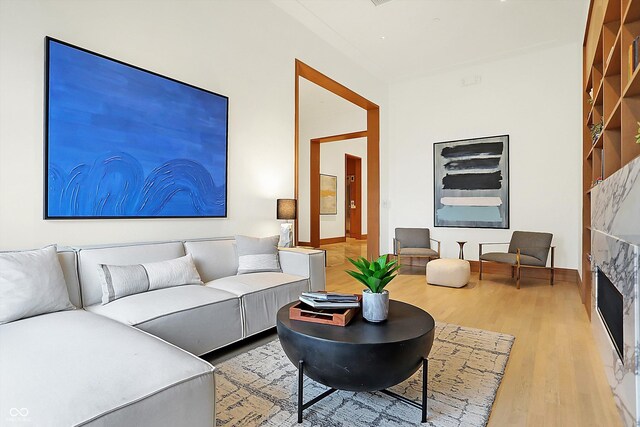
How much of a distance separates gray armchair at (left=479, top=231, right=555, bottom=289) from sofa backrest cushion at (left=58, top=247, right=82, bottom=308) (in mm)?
4684

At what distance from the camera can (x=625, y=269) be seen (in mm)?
1702

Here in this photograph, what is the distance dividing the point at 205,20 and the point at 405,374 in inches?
139

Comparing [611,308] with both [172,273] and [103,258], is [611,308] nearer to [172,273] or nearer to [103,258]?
[172,273]

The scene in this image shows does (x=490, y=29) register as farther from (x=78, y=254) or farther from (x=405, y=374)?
(x=78, y=254)

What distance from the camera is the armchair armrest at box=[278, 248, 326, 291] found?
3.34 metres

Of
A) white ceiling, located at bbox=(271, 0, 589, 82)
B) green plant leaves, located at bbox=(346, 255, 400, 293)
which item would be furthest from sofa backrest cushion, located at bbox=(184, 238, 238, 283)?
white ceiling, located at bbox=(271, 0, 589, 82)

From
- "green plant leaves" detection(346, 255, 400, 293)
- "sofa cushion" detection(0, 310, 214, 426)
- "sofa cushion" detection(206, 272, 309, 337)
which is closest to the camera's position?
"sofa cushion" detection(0, 310, 214, 426)

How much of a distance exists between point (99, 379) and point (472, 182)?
5852mm

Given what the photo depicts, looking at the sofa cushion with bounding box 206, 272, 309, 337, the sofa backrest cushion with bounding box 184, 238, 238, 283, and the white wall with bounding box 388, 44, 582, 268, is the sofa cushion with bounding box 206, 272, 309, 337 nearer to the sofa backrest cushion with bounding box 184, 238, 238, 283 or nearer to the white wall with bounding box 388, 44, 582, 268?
the sofa backrest cushion with bounding box 184, 238, 238, 283

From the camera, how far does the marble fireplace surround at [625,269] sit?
150 cm

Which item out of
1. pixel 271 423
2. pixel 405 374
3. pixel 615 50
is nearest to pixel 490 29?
pixel 615 50

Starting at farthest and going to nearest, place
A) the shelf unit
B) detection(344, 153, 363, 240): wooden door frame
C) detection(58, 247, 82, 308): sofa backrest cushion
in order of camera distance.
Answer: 1. detection(344, 153, 363, 240): wooden door frame
2. detection(58, 247, 82, 308): sofa backrest cushion
3. the shelf unit

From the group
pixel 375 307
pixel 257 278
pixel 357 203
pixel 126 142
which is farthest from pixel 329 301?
pixel 357 203

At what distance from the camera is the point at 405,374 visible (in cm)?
169
